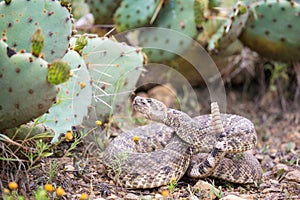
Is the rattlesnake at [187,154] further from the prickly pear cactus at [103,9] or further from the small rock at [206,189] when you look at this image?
the prickly pear cactus at [103,9]

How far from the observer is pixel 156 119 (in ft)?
13.4

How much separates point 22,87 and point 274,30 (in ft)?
12.9

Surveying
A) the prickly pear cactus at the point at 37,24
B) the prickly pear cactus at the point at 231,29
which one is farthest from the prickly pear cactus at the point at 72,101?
the prickly pear cactus at the point at 231,29

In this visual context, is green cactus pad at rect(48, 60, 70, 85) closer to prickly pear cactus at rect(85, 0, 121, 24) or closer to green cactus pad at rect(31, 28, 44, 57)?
green cactus pad at rect(31, 28, 44, 57)

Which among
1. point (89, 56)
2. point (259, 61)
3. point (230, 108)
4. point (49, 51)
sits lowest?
point (230, 108)

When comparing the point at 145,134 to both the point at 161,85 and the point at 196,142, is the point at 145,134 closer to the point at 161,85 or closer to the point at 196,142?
the point at 196,142

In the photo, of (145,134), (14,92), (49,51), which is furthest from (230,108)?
(14,92)

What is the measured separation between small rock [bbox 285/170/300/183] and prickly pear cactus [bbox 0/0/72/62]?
2187 millimetres

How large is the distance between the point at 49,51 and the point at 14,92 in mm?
593

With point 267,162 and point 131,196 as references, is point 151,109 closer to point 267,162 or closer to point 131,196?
point 131,196

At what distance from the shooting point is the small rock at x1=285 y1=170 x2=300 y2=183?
4.04 m

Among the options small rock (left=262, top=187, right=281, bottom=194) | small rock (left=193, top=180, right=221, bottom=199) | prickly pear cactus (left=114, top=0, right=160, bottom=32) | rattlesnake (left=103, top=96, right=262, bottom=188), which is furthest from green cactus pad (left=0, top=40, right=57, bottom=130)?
prickly pear cactus (left=114, top=0, right=160, bottom=32)

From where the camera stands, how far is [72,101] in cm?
386

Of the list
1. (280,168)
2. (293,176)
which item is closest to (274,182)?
(293,176)
